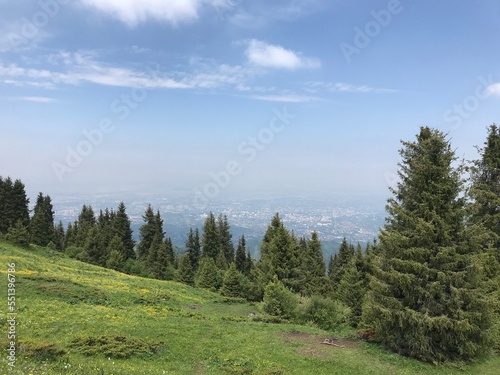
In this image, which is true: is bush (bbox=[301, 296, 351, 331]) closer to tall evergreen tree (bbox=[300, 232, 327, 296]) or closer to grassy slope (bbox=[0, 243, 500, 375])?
grassy slope (bbox=[0, 243, 500, 375])

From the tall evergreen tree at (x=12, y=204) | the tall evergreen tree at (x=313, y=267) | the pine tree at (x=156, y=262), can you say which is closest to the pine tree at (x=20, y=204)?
the tall evergreen tree at (x=12, y=204)

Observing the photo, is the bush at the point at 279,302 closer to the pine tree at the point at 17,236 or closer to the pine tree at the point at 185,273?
the pine tree at the point at 185,273

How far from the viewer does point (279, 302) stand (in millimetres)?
34594

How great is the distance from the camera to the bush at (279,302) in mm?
34219

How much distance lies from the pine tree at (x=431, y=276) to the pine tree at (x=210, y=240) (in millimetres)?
61235

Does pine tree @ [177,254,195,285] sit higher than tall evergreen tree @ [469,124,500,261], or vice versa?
tall evergreen tree @ [469,124,500,261]

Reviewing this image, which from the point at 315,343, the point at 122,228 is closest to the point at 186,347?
the point at 315,343

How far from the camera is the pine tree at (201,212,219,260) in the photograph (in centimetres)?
Answer: 8191

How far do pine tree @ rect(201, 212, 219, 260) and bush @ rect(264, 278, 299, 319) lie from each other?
47984mm

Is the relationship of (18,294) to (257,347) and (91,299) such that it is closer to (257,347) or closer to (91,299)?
(91,299)

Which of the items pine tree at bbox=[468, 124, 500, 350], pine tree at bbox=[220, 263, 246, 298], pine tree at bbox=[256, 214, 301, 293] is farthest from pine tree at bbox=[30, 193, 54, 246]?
pine tree at bbox=[468, 124, 500, 350]

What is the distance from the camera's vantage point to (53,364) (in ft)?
43.2

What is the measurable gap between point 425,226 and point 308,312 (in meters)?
16.4

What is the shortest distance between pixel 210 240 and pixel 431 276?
2560 inches
